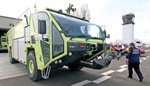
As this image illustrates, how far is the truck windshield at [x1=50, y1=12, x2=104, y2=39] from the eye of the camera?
377 centimetres

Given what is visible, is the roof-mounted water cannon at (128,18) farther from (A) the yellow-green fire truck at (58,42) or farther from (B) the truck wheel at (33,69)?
(B) the truck wheel at (33,69)

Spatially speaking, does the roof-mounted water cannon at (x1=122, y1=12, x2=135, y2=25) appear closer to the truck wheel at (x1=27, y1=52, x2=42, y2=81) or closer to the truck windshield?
the truck windshield

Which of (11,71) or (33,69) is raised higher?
(33,69)

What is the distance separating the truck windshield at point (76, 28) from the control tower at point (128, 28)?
31763mm

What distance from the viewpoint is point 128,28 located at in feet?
118

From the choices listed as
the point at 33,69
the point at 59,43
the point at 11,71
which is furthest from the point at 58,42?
the point at 11,71

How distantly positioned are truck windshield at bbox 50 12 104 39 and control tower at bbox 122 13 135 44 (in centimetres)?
3176

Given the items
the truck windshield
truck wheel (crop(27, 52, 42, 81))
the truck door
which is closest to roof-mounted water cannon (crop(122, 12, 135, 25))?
the truck windshield

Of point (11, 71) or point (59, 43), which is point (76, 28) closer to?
point (59, 43)

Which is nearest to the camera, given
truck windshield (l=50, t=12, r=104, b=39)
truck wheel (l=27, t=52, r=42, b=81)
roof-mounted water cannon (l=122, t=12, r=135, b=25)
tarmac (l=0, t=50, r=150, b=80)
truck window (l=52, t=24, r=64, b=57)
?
truck window (l=52, t=24, r=64, b=57)

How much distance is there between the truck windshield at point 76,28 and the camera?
3774 mm

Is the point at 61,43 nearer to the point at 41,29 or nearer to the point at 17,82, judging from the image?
the point at 41,29

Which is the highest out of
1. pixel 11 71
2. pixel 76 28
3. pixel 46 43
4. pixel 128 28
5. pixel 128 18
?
pixel 128 18

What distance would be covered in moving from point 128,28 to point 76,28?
35.7 m
